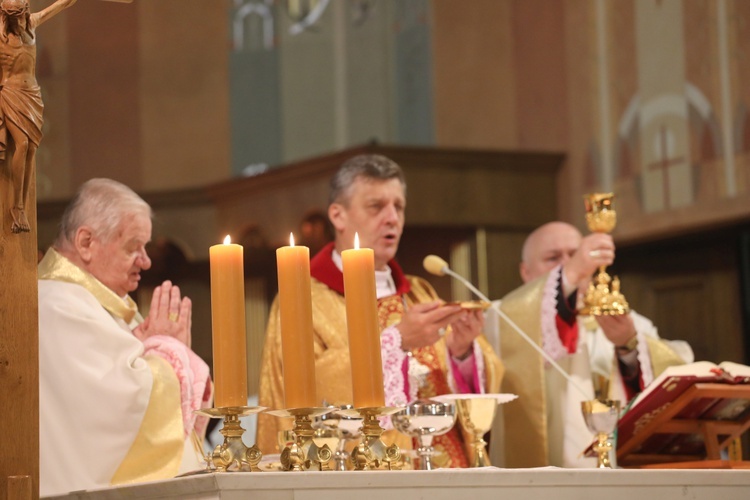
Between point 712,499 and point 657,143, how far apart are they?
20.3 ft

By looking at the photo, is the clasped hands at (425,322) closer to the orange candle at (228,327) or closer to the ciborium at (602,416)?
the ciborium at (602,416)

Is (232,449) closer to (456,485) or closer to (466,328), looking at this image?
(456,485)

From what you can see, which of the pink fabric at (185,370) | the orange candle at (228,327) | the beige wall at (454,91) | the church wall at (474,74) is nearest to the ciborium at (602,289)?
the pink fabric at (185,370)

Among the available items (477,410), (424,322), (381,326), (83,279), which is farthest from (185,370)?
(381,326)

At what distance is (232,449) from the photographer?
7.72ft

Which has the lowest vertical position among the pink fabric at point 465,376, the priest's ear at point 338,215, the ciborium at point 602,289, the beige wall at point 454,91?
the pink fabric at point 465,376

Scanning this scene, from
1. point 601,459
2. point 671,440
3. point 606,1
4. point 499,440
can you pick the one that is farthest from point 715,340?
point 601,459

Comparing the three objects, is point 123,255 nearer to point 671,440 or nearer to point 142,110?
point 671,440

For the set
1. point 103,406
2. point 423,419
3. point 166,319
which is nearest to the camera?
point 423,419

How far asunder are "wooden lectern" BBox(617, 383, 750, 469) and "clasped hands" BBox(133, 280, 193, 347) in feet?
4.85

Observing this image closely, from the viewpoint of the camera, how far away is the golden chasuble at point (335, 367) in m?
4.13

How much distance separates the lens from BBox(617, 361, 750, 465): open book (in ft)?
11.6

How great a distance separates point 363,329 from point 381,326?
89.2 inches

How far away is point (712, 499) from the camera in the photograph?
7.84 feet
